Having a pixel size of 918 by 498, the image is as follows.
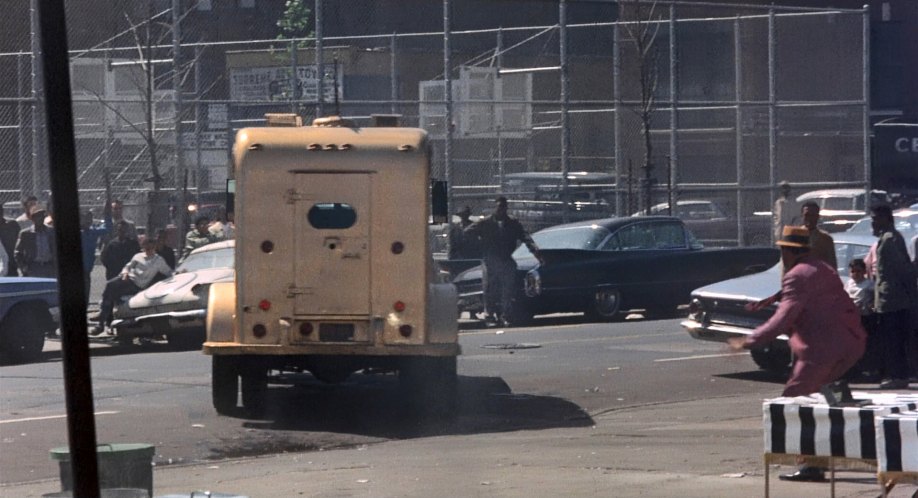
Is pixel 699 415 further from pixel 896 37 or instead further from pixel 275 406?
pixel 896 37

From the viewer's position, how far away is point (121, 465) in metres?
6.89

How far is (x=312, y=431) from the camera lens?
12.2 metres

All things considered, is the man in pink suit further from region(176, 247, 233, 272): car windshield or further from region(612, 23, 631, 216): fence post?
region(612, 23, 631, 216): fence post

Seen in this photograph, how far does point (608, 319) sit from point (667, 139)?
14.6 meters

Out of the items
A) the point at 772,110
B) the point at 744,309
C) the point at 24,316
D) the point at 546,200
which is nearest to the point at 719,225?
the point at 772,110

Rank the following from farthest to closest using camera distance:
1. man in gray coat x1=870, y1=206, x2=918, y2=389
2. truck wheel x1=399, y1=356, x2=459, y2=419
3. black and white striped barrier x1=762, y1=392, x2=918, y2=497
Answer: man in gray coat x1=870, y1=206, x2=918, y2=389, truck wheel x1=399, y1=356, x2=459, y2=419, black and white striped barrier x1=762, y1=392, x2=918, y2=497

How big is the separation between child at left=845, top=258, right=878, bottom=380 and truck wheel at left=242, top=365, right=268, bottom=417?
19.1 ft

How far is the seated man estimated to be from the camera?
19.3 meters

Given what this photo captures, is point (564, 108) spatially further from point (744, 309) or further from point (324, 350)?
point (324, 350)

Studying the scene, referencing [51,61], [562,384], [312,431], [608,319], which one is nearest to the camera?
[51,61]

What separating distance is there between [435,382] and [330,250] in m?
1.52

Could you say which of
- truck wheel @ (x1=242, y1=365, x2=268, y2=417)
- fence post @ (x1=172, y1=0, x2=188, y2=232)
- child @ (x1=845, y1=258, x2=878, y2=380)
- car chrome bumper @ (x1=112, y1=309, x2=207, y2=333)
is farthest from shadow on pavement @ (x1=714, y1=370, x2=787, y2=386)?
fence post @ (x1=172, y1=0, x2=188, y2=232)

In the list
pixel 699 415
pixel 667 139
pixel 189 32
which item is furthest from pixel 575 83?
pixel 699 415

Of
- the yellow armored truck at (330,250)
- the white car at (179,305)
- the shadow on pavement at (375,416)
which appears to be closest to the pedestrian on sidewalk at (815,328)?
the shadow on pavement at (375,416)
